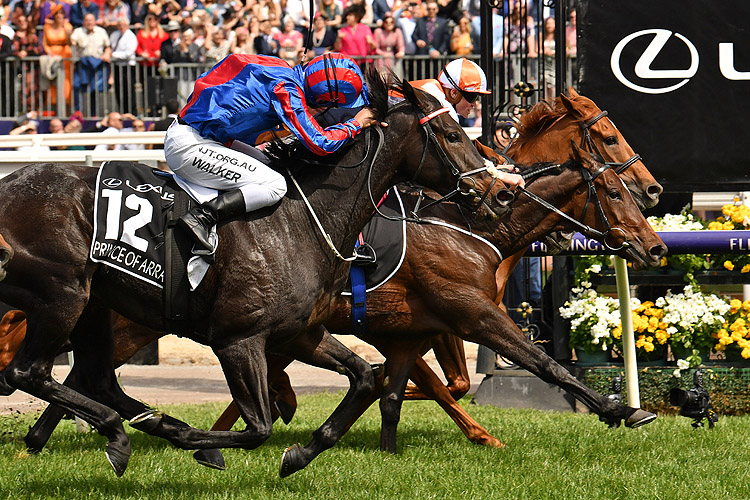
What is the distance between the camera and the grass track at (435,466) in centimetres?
566

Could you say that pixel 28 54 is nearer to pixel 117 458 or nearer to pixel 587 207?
pixel 587 207

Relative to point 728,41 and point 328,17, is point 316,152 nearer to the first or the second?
point 728,41

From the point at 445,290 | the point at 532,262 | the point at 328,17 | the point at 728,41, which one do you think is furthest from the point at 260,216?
the point at 328,17

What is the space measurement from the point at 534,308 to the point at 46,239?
16.6ft

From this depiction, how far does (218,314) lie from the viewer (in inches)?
212

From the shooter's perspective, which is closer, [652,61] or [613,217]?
[613,217]

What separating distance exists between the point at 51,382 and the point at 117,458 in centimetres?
50

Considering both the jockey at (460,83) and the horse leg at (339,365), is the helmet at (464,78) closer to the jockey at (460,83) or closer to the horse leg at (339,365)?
the jockey at (460,83)

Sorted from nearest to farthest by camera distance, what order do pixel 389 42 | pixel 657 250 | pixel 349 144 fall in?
pixel 349 144
pixel 657 250
pixel 389 42

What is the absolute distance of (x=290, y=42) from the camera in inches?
618

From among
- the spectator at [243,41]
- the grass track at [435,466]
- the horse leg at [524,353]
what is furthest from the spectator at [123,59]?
the horse leg at [524,353]

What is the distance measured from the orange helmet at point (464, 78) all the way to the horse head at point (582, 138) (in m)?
0.44

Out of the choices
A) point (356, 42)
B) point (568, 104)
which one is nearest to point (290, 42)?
point (356, 42)

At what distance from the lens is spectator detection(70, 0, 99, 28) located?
1703 cm
